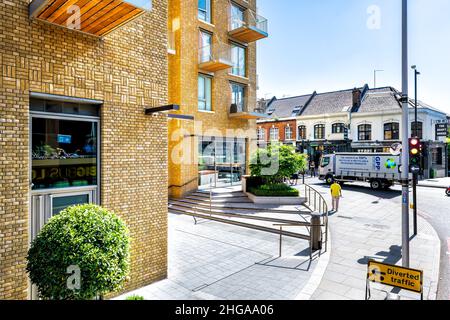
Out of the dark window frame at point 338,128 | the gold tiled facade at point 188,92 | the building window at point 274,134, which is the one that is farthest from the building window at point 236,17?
the building window at point 274,134

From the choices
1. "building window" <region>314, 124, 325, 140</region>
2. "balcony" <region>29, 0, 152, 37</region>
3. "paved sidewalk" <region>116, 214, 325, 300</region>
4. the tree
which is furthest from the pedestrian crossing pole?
"building window" <region>314, 124, 325, 140</region>

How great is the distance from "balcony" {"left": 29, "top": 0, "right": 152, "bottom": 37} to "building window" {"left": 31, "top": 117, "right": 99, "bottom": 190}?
1865 millimetres

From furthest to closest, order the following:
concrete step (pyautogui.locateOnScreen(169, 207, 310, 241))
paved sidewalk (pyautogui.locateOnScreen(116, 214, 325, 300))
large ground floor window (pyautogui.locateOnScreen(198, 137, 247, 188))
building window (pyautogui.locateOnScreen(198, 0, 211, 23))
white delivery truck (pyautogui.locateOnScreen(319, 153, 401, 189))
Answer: white delivery truck (pyautogui.locateOnScreen(319, 153, 401, 189)) → building window (pyautogui.locateOnScreen(198, 0, 211, 23)) → large ground floor window (pyautogui.locateOnScreen(198, 137, 247, 188)) → concrete step (pyautogui.locateOnScreen(169, 207, 310, 241)) → paved sidewalk (pyautogui.locateOnScreen(116, 214, 325, 300))

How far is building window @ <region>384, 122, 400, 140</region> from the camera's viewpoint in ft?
101

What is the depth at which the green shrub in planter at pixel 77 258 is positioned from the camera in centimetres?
410

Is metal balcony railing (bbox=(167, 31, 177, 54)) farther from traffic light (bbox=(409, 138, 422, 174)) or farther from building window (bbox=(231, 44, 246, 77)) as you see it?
traffic light (bbox=(409, 138, 422, 174))

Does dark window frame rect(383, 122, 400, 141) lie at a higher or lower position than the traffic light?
higher

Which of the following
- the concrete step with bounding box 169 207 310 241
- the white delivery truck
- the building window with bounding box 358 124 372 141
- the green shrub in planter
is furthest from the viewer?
the building window with bounding box 358 124 372 141

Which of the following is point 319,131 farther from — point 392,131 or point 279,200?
point 279,200

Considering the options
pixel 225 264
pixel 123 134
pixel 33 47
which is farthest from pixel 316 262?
pixel 33 47

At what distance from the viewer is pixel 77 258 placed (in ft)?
13.5

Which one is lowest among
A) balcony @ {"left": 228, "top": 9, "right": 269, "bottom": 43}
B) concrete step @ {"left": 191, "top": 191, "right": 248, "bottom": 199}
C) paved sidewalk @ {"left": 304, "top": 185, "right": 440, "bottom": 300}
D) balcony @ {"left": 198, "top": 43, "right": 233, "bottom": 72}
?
paved sidewalk @ {"left": 304, "top": 185, "right": 440, "bottom": 300}

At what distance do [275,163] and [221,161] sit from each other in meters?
4.11

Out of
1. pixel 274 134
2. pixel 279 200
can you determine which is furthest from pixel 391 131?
pixel 279 200
